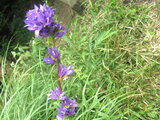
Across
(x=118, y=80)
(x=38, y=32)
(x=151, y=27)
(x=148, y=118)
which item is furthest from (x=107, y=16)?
(x=38, y=32)

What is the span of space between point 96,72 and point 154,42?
0.72m

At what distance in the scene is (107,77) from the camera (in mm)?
1766

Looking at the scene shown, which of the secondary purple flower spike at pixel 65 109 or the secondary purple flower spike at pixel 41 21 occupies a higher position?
the secondary purple flower spike at pixel 41 21

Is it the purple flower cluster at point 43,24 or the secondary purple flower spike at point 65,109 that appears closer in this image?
the purple flower cluster at point 43,24

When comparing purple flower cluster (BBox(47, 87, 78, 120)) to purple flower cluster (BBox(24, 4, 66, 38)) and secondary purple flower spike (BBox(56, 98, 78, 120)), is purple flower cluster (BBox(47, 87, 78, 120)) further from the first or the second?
purple flower cluster (BBox(24, 4, 66, 38))

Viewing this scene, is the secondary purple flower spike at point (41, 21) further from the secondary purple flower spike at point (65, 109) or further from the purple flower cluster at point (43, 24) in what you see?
the secondary purple flower spike at point (65, 109)

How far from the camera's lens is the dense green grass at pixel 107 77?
152 centimetres

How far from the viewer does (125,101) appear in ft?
5.15

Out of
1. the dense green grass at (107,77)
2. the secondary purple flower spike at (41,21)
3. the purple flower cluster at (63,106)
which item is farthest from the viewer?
the dense green grass at (107,77)

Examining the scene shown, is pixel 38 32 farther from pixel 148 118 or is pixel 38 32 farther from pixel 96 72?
pixel 148 118

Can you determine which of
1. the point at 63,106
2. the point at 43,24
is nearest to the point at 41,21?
the point at 43,24

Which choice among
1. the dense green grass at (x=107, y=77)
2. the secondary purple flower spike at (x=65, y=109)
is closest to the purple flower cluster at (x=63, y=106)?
the secondary purple flower spike at (x=65, y=109)

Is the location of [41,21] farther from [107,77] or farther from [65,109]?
[107,77]

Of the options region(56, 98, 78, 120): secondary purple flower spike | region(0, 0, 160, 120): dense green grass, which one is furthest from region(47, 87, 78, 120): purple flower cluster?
region(0, 0, 160, 120): dense green grass
